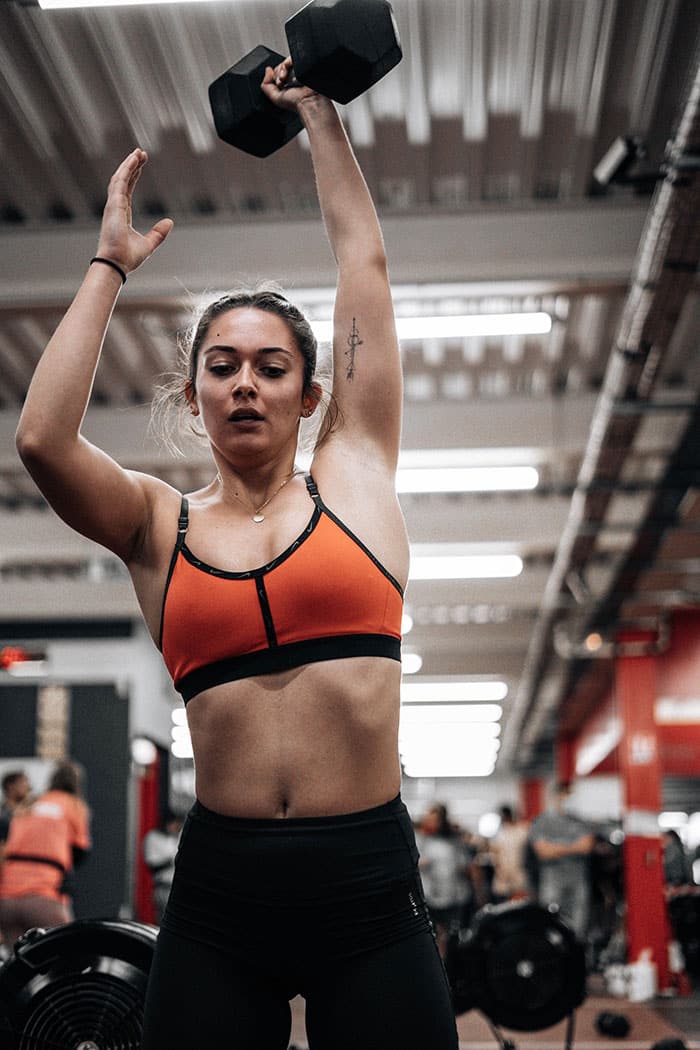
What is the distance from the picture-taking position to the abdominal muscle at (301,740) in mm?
1219

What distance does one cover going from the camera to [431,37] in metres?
4.86

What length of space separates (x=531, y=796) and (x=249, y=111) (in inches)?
1099

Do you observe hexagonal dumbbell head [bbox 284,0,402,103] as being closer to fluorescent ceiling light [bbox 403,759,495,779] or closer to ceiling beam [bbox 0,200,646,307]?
ceiling beam [bbox 0,200,646,307]

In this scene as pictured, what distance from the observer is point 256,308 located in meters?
1.40

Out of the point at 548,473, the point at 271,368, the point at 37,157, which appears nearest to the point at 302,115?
the point at 271,368

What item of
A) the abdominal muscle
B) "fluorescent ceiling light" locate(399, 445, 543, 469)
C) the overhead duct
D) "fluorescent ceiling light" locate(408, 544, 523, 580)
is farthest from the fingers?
"fluorescent ceiling light" locate(408, 544, 523, 580)

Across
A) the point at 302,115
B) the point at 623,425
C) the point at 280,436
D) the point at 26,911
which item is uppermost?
the point at 623,425

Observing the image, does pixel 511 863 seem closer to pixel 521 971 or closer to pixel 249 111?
pixel 521 971

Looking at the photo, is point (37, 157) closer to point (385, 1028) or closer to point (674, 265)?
point (674, 265)

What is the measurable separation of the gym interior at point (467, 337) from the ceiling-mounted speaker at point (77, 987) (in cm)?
2

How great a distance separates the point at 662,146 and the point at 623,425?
174 cm

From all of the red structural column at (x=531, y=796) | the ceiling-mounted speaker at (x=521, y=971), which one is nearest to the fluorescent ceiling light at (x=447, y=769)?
the red structural column at (x=531, y=796)

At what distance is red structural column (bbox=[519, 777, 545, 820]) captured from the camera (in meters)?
27.0

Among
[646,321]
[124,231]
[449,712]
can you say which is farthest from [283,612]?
[449,712]
